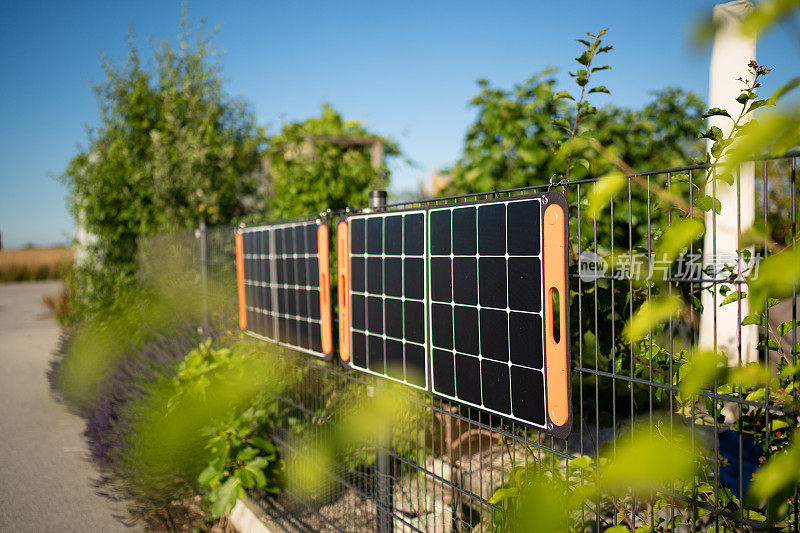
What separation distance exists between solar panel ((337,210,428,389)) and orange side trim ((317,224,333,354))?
15 centimetres

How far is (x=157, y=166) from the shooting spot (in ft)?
31.2

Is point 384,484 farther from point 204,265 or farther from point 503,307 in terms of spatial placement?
point 204,265

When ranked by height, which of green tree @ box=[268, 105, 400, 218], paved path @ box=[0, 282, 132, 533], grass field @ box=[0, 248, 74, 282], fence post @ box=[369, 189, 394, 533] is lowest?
paved path @ box=[0, 282, 132, 533]

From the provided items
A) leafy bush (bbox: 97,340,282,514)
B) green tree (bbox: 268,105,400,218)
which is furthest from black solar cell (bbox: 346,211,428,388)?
green tree (bbox: 268,105,400,218)

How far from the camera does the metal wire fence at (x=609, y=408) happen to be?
1.97m

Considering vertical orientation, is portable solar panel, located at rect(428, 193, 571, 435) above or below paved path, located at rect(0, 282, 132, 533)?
above

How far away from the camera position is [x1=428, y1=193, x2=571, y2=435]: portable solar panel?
2.30 meters

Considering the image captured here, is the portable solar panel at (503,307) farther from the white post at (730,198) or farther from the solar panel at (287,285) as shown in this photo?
the white post at (730,198)

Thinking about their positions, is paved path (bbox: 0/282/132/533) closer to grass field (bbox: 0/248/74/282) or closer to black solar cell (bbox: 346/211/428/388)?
black solar cell (bbox: 346/211/428/388)

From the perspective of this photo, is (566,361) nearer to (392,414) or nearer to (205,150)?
(392,414)

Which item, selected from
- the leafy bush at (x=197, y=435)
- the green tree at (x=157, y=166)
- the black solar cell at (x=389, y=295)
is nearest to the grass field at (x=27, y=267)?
the green tree at (x=157, y=166)

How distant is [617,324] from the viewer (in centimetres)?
279

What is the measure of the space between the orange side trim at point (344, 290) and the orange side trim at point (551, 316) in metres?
1.70

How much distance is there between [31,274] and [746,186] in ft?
106
